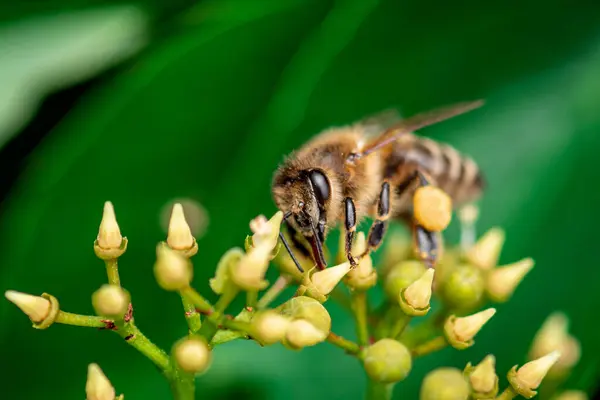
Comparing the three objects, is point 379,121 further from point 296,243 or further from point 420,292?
point 420,292

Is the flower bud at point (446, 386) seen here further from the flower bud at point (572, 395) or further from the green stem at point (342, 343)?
the flower bud at point (572, 395)

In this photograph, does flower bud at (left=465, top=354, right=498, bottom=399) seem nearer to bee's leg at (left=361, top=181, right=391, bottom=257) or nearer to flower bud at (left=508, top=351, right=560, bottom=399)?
flower bud at (left=508, top=351, right=560, bottom=399)

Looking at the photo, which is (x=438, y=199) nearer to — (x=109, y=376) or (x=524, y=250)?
(x=524, y=250)

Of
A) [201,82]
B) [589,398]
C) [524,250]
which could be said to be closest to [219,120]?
[201,82]

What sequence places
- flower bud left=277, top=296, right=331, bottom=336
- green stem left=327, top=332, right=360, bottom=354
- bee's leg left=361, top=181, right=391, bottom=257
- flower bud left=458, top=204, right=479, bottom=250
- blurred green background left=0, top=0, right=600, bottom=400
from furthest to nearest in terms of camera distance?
flower bud left=458, top=204, right=479, bottom=250, blurred green background left=0, top=0, right=600, bottom=400, bee's leg left=361, top=181, right=391, bottom=257, green stem left=327, top=332, right=360, bottom=354, flower bud left=277, top=296, right=331, bottom=336

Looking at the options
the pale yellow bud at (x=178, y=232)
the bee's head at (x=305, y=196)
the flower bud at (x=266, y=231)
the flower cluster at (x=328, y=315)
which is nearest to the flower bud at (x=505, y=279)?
the flower cluster at (x=328, y=315)

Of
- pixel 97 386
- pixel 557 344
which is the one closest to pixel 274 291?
pixel 97 386

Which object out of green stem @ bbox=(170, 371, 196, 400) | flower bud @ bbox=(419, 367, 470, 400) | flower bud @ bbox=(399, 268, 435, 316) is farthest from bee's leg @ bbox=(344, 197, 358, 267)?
green stem @ bbox=(170, 371, 196, 400)
